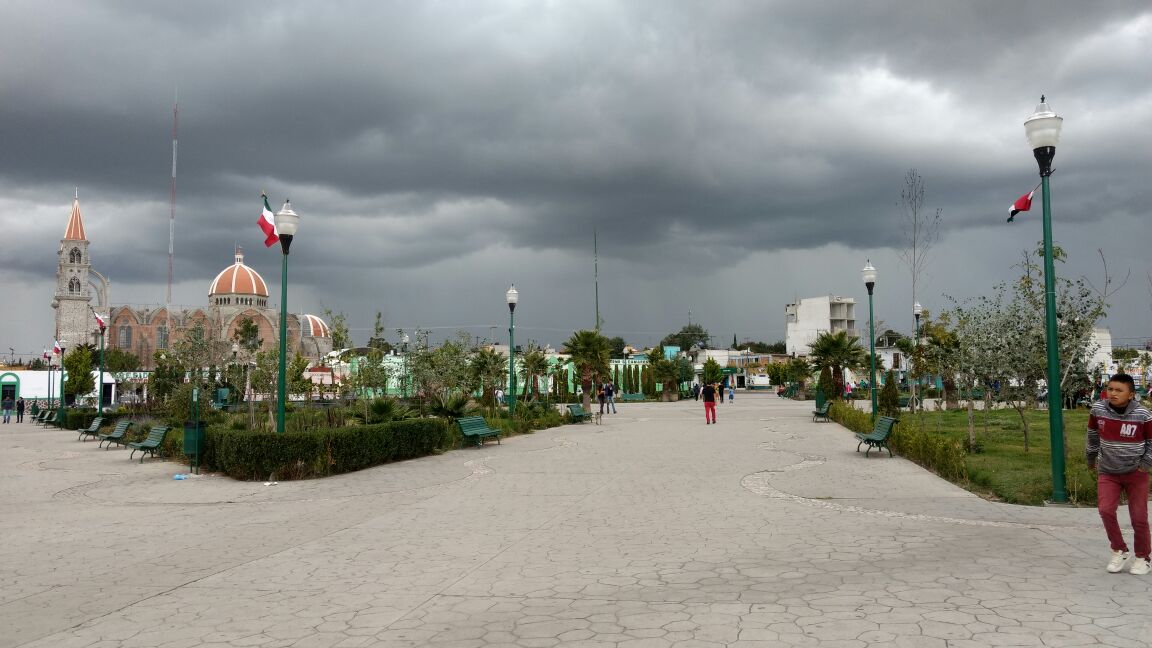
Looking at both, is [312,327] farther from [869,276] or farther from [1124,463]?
[1124,463]

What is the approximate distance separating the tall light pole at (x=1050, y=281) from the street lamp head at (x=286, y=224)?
1112 centimetres

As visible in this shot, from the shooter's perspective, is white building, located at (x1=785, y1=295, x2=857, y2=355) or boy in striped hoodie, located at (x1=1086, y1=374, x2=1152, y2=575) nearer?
boy in striped hoodie, located at (x1=1086, y1=374, x2=1152, y2=575)

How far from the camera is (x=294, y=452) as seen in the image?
1317 centimetres

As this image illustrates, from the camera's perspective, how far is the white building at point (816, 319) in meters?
101

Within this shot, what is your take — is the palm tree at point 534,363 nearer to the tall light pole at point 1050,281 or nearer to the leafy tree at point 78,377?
the tall light pole at point 1050,281

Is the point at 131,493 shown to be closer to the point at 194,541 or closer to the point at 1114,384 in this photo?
the point at 194,541

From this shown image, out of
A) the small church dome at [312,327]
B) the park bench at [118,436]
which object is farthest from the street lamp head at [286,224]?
the small church dome at [312,327]

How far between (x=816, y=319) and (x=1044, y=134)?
315 feet

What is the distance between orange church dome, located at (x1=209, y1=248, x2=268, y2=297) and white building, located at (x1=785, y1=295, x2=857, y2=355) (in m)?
70.8

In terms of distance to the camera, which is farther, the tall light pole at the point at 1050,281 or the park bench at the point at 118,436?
the park bench at the point at 118,436

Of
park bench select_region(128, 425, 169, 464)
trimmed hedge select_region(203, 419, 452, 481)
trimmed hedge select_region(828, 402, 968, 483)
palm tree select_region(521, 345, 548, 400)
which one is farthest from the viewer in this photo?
palm tree select_region(521, 345, 548, 400)

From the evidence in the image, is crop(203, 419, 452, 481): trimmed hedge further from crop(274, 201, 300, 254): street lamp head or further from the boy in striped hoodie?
the boy in striped hoodie

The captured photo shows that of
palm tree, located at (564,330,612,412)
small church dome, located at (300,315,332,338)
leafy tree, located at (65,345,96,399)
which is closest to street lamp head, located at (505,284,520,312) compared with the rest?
palm tree, located at (564,330,612,412)

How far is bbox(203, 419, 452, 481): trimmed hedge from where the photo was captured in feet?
43.0
